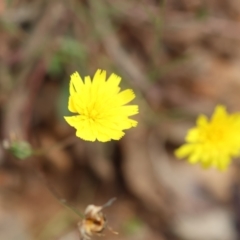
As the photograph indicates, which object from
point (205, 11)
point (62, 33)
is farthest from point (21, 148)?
point (205, 11)

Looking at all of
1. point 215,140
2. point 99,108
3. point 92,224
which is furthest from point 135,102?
point 92,224

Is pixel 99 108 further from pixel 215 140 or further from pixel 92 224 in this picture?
pixel 215 140

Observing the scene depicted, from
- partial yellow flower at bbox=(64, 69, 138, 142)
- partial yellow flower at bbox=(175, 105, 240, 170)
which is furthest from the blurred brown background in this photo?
partial yellow flower at bbox=(64, 69, 138, 142)

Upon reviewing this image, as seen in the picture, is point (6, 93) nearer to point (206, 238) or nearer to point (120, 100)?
point (120, 100)

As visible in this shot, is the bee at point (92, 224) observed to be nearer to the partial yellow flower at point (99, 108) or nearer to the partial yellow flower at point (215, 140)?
the partial yellow flower at point (99, 108)

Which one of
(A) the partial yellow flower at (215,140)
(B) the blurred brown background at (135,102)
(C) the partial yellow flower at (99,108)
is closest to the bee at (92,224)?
(C) the partial yellow flower at (99,108)

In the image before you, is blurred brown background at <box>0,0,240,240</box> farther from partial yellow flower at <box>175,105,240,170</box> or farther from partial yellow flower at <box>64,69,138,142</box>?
partial yellow flower at <box>64,69,138,142</box>
